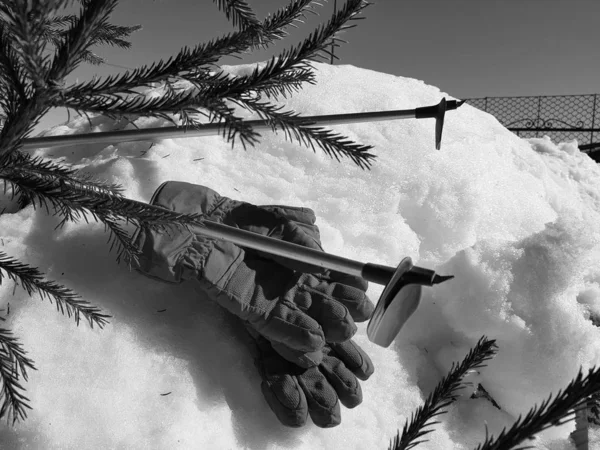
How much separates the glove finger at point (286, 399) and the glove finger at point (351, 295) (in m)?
0.30

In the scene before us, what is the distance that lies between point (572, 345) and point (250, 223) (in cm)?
122

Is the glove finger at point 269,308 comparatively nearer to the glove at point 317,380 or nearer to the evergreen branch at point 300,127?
the glove at point 317,380

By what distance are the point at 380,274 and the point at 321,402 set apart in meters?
0.67

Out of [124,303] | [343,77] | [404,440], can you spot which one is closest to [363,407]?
[404,440]

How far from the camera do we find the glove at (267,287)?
4.27 ft

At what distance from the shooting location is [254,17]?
760 millimetres

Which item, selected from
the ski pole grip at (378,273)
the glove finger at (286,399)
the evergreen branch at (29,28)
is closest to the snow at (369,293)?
the glove finger at (286,399)

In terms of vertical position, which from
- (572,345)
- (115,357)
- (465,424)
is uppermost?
(572,345)

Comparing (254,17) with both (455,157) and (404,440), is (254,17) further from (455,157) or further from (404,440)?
(455,157)

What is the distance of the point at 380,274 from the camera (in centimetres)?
79

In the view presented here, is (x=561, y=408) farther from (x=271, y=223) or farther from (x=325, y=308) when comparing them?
(x=271, y=223)

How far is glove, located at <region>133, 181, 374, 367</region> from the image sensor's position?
51.2 inches

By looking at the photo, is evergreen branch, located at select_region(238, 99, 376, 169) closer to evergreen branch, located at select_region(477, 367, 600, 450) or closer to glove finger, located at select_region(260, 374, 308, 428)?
evergreen branch, located at select_region(477, 367, 600, 450)

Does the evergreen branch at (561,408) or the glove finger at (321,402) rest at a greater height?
the evergreen branch at (561,408)
